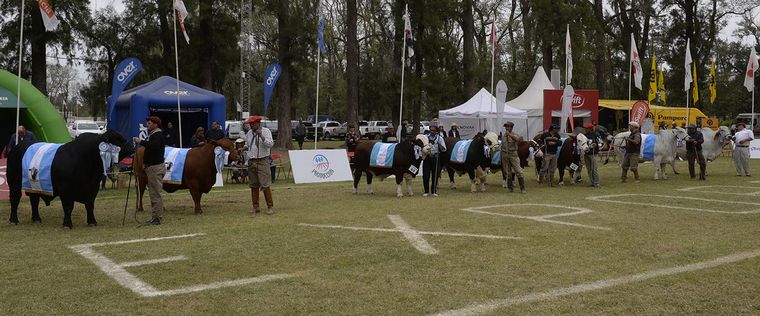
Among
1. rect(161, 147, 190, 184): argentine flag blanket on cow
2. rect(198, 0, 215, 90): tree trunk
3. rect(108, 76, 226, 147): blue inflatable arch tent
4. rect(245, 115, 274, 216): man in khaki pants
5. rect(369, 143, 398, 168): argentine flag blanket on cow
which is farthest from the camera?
rect(198, 0, 215, 90): tree trunk

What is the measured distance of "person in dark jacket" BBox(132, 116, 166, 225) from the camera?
35.1 feet

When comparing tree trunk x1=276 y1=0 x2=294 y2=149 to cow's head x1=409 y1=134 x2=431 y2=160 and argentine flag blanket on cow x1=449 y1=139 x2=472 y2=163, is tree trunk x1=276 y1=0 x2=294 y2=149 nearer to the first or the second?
argentine flag blanket on cow x1=449 y1=139 x2=472 y2=163

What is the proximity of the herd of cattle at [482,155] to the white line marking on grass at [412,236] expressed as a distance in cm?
346

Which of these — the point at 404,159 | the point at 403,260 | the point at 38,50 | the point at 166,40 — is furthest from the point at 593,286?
the point at 166,40

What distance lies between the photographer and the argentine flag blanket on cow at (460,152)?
16.2 m

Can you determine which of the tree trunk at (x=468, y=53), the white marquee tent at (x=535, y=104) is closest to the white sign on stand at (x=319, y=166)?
the white marquee tent at (x=535, y=104)

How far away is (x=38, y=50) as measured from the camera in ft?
101

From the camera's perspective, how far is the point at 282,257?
8062mm

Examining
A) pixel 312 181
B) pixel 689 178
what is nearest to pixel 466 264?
pixel 312 181

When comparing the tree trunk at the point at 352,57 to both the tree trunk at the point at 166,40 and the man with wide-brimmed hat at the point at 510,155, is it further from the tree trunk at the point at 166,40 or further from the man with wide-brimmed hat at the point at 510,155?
the man with wide-brimmed hat at the point at 510,155

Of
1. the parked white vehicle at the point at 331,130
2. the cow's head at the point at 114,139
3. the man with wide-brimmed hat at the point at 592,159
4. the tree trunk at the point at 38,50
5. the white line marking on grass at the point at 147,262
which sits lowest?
the white line marking on grass at the point at 147,262

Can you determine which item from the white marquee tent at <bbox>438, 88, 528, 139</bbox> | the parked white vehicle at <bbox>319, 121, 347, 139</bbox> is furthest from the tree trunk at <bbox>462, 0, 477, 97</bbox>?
the parked white vehicle at <bbox>319, 121, 347, 139</bbox>

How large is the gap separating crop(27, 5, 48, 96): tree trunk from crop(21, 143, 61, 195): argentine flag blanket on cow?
21.6 metres

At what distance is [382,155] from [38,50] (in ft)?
73.3
